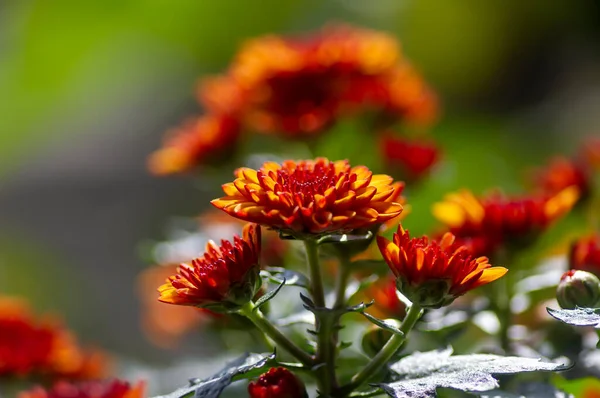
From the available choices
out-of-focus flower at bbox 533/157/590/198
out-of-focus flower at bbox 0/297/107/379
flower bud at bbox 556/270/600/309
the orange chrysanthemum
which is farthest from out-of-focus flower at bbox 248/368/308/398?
out-of-focus flower at bbox 533/157/590/198

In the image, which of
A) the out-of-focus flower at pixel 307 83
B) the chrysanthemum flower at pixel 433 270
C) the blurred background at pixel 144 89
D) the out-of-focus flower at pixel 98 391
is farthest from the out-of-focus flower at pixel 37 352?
the blurred background at pixel 144 89

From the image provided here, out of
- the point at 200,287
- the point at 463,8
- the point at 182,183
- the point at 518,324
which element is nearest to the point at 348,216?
the point at 200,287

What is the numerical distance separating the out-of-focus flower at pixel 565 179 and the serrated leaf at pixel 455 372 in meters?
0.43

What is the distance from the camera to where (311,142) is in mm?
1096

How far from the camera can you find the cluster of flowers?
1093 mm

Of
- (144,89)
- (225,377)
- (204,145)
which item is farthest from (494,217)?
(144,89)

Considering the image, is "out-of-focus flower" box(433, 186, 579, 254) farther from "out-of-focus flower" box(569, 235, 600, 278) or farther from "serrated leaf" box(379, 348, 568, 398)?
"serrated leaf" box(379, 348, 568, 398)

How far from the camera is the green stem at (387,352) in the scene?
625 millimetres

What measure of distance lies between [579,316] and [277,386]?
0.21 meters

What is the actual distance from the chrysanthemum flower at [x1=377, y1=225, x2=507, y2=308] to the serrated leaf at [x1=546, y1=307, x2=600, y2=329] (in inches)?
1.8

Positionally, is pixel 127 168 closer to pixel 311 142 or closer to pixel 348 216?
pixel 311 142

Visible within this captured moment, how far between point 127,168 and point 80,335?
4.14ft

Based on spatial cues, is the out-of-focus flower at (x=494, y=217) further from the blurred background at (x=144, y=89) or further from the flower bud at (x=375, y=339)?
the blurred background at (x=144, y=89)

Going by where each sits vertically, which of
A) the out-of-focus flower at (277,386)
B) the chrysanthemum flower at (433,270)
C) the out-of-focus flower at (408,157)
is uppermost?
the out-of-focus flower at (408,157)
